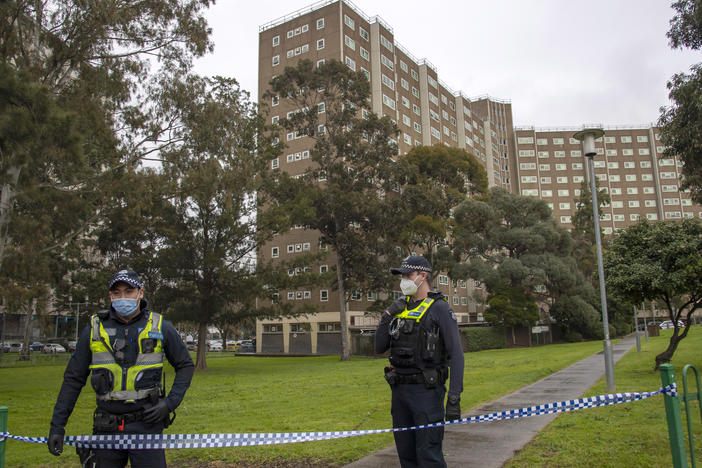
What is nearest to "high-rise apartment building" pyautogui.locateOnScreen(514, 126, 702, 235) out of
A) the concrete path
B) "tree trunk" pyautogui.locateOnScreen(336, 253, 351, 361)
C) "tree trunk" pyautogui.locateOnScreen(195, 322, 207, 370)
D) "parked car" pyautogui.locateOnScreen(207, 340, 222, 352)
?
"parked car" pyautogui.locateOnScreen(207, 340, 222, 352)

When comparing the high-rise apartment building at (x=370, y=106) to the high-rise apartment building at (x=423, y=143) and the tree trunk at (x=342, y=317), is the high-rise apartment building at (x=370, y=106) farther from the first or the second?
the tree trunk at (x=342, y=317)

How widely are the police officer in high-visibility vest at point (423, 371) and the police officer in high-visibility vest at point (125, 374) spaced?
5.73ft

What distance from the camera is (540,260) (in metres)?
45.4

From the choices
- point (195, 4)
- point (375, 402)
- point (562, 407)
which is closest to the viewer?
point (562, 407)

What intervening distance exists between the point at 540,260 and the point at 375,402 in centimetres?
3668

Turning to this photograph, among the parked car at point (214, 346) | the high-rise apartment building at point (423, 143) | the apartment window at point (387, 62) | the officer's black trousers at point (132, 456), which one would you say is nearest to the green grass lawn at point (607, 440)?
the officer's black trousers at point (132, 456)

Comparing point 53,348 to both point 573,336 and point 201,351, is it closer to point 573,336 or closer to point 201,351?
point 201,351

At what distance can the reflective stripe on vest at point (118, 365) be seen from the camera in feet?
12.7

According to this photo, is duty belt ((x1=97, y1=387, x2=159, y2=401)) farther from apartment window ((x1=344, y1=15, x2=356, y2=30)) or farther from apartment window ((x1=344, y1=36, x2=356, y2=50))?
apartment window ((x1=344, y1=15, x2=356, y2=30))

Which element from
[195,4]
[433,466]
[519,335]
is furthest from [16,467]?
[519,335]

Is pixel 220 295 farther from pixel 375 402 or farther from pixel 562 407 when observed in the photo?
pixel 562 407

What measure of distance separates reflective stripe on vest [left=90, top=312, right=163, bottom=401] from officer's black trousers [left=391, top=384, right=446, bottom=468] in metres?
2.00

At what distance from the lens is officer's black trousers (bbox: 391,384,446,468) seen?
429 cm

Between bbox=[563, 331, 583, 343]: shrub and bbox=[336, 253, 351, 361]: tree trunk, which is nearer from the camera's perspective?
bbox=[336, 253, 351, 361]: tree trunk
